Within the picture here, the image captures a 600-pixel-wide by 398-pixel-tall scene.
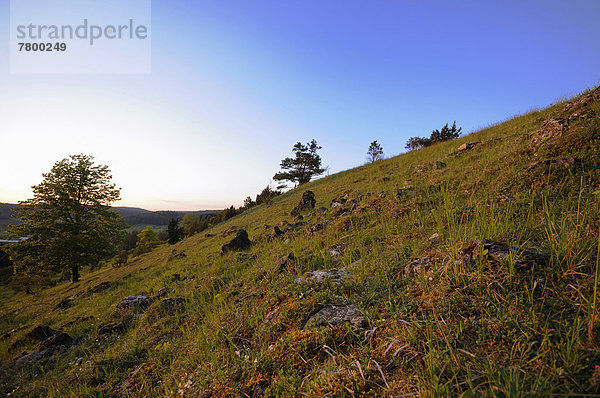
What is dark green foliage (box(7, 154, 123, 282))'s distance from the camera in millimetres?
18078

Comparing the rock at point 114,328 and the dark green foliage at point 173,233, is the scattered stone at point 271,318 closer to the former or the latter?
the rock at point 114,328

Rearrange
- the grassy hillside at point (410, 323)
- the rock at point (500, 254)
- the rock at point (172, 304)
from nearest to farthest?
the grassy hillside at point (410, 323) → the rock at point (500, 254) → the rock at point (172, 304)

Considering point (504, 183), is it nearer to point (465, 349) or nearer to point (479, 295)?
point (479, 295)

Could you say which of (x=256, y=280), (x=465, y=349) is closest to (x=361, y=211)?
(x=256, y=280)

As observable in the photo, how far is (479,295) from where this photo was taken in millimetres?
2221

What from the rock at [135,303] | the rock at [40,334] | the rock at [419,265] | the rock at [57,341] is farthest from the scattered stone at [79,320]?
the rock at [419,265]

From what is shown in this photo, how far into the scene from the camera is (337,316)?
266cm

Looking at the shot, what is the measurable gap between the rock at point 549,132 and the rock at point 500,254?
21.9ft

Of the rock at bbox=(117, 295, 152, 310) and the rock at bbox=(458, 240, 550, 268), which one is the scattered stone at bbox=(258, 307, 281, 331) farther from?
the rock at bbox=(117, 295, 152, 310)

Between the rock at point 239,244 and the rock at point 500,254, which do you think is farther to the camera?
the rock at point 239,244

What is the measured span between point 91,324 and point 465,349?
1033 cm

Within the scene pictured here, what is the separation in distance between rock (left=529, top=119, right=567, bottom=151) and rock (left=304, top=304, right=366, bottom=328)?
8344mm

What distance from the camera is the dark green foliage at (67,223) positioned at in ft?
59.3

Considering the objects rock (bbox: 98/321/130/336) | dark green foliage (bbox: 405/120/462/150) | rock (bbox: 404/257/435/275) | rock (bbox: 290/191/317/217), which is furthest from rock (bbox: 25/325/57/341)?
dark green foliage (bbox: 405/120/462/150)
